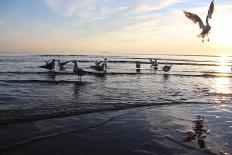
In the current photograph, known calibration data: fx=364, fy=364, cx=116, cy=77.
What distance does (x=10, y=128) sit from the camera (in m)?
9.21

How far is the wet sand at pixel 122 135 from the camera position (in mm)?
7801

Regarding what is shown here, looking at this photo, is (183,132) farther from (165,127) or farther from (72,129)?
(72,129)

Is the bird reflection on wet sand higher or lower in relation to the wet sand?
lower

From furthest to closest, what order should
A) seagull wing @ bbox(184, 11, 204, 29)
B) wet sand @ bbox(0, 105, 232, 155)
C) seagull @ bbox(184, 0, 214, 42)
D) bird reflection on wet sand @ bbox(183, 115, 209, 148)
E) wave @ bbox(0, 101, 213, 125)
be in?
seagull wing @ bbox(184, 11, 204, 29) → seagull @ bbox(184, 0, 214, 42) → wave @ bbox(0, 101, 213, 125) → bird reflection on wet sand @ bbox(183, 115, 209, 148) → wet sand @ bbox(0, 105, 232, 155)

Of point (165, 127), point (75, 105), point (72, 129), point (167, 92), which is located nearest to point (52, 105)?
point (75, 105)

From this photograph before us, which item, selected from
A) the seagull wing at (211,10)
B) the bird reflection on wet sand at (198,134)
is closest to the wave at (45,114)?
the bird reflection on wet sand at (198,134)

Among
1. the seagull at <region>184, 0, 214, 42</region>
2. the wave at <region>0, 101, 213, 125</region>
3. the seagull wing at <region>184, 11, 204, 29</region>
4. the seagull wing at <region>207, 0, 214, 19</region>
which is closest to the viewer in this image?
the wave at <region>0, 101, 213, 125</region>

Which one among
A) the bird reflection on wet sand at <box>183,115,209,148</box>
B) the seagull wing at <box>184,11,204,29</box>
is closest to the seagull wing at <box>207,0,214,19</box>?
the seagull wing at <box>184,11,204,29</box>

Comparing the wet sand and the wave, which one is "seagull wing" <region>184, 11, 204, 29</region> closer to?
the wave

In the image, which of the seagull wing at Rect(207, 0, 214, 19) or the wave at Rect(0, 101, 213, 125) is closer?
the wave at Rect(0, 101, 213, 125)

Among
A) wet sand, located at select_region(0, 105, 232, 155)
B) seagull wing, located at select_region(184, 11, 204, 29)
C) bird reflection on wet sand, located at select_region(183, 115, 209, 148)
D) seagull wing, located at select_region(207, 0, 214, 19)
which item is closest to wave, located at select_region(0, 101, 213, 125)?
wet sand, located at select_region(0, 105, 232, 155)

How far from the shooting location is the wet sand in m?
7.80

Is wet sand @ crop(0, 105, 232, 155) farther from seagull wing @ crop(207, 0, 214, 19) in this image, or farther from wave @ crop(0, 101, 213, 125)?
seagull wing @ crop(207, 0, 214, 19)

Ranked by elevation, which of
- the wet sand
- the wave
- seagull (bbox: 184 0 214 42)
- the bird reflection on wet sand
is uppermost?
seagull (bbox: 184 0 214 42)
